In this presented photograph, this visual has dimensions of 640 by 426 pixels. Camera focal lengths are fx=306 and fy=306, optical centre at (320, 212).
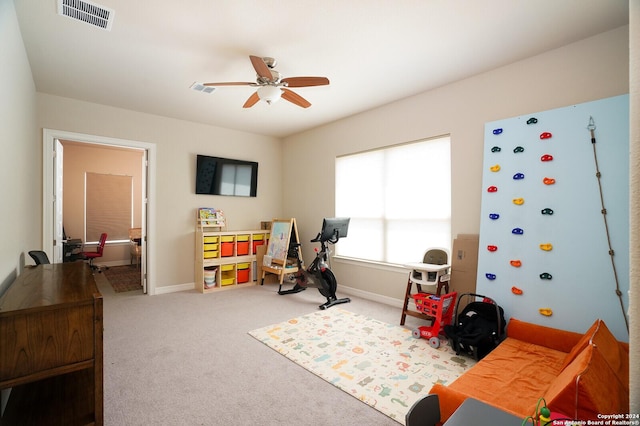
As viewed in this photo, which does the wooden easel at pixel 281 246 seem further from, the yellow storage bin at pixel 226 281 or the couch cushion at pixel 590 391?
the couch cushion at pixel 590 391

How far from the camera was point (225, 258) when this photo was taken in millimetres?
5078

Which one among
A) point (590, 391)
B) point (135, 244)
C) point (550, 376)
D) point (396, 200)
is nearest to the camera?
point (590, 391)

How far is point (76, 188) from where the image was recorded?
678 cm

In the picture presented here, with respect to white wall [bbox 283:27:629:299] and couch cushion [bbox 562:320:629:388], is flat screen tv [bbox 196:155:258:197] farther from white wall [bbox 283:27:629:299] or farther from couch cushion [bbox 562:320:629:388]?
couch cushion [bbox 562:320:629:388]

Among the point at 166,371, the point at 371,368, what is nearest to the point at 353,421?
the point at 371,368

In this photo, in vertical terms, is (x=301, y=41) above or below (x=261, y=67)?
above

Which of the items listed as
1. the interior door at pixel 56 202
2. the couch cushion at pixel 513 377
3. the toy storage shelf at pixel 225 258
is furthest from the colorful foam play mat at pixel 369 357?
the interior door at pixel 56 202

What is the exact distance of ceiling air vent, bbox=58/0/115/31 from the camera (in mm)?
2234

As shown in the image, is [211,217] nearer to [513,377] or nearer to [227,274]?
[227,274]

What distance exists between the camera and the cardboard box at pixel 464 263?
330 centimetres

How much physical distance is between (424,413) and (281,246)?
414cm

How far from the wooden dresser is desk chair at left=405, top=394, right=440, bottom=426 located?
145 centimetres

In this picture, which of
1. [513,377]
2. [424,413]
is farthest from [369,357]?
[424,413]

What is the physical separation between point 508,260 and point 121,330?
4.07m
